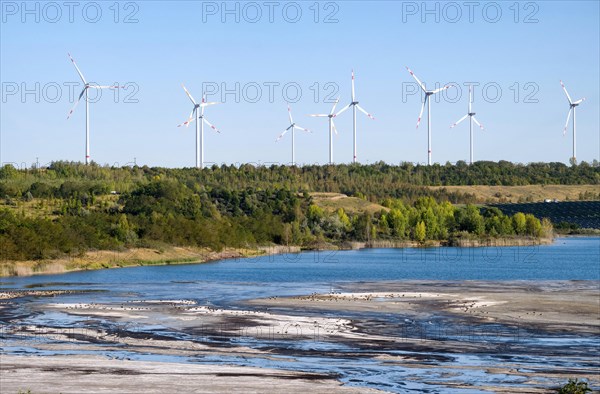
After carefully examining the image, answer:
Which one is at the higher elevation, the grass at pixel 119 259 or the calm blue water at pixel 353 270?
the grass at pixel 119 259

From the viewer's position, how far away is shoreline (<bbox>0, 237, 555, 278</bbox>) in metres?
91.6

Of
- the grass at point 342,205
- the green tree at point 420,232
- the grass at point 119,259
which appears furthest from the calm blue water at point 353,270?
the grass at point 342,205

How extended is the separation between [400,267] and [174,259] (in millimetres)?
23591

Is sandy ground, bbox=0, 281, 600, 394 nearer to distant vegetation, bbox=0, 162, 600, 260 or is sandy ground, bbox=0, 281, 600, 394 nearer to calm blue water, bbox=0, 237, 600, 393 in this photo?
calm blue water, bbox=0, 237, 600, 393

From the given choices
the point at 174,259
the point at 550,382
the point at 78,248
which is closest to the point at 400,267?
the point at 174,259

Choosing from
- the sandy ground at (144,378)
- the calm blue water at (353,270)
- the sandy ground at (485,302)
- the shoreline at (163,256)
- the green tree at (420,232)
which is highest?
the green tree at (420,232)

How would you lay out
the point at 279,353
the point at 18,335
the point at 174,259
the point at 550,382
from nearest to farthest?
the point at 550,382
the point at 279,353
the point at 18,335
the point at 174,259

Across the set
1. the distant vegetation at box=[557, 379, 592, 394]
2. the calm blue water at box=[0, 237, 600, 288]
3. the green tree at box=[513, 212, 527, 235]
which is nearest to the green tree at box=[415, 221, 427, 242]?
the green tree at box=[513, 212, 527, 235]

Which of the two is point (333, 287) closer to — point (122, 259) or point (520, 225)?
point (122, 259)

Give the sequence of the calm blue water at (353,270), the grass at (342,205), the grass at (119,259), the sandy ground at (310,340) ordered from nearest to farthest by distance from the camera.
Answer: the sandy ground at (310,340), the calm blue water at (353,270), the grass at (119,259), the grass at (342,205)

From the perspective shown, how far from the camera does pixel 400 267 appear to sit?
107188mm

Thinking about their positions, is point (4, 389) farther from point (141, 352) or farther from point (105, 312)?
point (105, 312)

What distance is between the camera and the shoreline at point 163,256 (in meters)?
91.6

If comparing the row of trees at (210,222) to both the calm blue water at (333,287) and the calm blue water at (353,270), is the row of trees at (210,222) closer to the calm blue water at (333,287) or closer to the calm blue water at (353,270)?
the calm blue water at (353,270)
